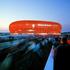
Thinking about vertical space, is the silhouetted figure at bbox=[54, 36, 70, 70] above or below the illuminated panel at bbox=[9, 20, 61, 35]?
below

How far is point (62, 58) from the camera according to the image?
1906mm

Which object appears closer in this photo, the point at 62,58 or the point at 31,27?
Answer: the point at 62,58

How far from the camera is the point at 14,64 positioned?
5.77 ft

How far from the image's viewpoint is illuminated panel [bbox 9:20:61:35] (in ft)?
6.34

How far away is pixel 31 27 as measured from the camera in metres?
2.02

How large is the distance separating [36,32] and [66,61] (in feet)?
1.85

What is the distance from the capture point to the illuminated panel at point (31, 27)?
6.34 ft

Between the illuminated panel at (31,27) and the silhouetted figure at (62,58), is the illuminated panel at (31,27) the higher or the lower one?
the higher one

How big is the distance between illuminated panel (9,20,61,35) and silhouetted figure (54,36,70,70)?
371 millimetres

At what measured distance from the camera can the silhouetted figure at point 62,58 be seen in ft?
6.05

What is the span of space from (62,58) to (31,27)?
1.81ft

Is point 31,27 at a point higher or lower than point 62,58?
higher

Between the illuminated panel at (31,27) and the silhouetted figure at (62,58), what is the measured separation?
37 cm

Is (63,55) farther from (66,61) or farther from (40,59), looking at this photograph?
(40,59)
